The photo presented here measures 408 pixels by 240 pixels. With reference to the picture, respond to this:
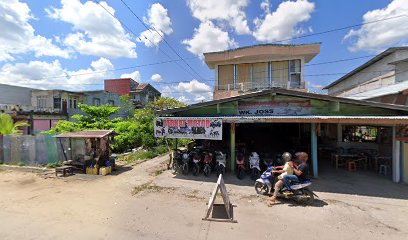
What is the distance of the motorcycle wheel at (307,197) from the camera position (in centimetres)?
671

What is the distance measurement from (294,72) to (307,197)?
10.9m

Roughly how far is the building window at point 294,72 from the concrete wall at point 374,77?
→ 6697 millimetres

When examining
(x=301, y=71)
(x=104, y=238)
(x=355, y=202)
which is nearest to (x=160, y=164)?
(x=104, y=238)

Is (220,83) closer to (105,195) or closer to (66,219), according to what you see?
(105,195)

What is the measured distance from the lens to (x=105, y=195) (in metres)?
7.61

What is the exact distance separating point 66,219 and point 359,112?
11421mm

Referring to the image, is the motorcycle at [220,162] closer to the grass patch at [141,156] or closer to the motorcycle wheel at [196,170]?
the motorcycle wheel at [196,170]

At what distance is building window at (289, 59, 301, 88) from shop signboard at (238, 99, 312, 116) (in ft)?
18.1

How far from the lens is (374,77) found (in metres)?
18.5

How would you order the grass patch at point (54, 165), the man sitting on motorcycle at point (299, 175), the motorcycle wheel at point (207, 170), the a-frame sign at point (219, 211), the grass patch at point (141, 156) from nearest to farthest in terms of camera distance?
the a-frame sign at point (219, 211) → the man sitting on motorcycle at point (299, 175) → the motorcycle wheel at point (207, 170) → the grass patch at point (54, 165) → the grass patch at point (141, 156)

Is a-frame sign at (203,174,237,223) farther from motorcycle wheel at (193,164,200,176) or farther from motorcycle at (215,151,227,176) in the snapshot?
motorcycle wheel at (193,164,200,176)

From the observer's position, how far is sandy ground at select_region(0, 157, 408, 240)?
→ 198 inches

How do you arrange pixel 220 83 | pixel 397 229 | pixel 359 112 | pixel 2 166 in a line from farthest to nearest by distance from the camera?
pixel 220 83 → pixel 2 166 → pixel 359 112 → pixel 397 229

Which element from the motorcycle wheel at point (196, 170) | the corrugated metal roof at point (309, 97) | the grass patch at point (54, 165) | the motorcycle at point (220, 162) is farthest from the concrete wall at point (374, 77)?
the grass patch at point (54, 165)
